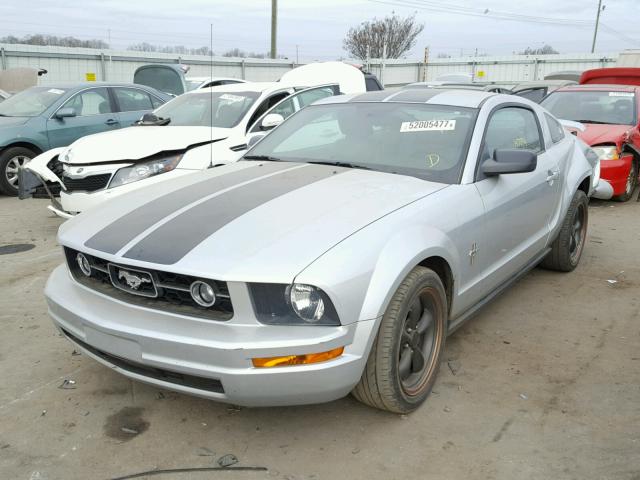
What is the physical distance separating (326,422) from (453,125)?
1933 mm

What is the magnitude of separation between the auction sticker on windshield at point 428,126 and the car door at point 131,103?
650 centimetres

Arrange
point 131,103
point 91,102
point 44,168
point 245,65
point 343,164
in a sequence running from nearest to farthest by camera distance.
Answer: point 343,164 → point 44,168 → point 91,102 → point 131,103 → point 245,65

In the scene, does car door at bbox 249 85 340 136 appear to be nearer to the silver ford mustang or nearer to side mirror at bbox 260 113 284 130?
side mirror at bbox 260 113 284 130

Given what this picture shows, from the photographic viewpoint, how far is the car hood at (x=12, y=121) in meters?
8.14

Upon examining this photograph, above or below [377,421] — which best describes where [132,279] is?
above

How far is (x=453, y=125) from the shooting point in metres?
3.60

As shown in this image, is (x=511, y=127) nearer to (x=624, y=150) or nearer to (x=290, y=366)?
(x=290, y=366)

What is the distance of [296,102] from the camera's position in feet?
23.7

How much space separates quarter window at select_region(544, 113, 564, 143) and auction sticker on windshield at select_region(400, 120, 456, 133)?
1.48 m

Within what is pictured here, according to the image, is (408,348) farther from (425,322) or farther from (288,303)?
(288,303)

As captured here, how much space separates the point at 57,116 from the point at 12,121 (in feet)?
1.95

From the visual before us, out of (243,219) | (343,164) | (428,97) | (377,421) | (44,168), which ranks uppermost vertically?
(428,97)

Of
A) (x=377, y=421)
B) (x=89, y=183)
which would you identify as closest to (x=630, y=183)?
(x=377, y=421)

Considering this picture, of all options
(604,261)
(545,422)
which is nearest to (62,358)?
(545,422)
